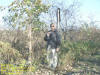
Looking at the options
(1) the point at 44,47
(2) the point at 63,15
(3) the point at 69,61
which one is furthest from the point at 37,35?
(2) the point at 63,15

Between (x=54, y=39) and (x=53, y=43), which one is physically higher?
(x=54, y=39)

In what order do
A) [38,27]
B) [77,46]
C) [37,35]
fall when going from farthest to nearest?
[77,46] → [37,35] → [38,27]

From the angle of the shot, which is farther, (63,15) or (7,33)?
(63,15)

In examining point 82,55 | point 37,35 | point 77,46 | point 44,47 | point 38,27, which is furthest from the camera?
point 77,46

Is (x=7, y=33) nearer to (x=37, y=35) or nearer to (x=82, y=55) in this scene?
(x=37, y=35)

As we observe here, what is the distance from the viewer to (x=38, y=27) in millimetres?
5438

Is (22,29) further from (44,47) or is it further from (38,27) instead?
(44,47)

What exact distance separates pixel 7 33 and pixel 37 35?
1294 mm

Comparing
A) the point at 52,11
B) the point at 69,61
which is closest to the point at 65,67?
the point at 69,61

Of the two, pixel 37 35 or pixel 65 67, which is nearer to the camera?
pixel 65 67

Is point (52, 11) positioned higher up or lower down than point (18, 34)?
higher up

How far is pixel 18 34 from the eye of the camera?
244 inches

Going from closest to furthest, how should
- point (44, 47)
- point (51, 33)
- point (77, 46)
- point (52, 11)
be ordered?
point (51, 33), point (44, 47), point (77, 46), point (52, 11)

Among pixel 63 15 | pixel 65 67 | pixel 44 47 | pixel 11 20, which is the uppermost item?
pixel 63 15
